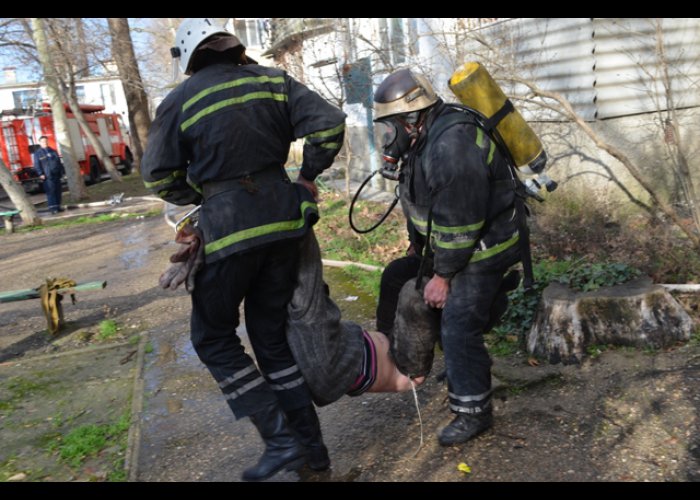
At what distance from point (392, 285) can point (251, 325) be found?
940mm

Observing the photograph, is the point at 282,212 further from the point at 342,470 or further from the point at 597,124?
the point at 597,124

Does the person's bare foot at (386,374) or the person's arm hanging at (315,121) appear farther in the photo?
the person's bare foot at (386,374)

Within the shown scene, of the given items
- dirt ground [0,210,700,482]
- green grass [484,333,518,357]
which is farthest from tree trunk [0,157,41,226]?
green grass [484,333,518,357]

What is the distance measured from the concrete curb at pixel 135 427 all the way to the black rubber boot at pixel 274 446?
736mm

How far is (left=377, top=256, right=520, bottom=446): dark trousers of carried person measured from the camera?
325 cm

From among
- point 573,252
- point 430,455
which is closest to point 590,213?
point 573,252

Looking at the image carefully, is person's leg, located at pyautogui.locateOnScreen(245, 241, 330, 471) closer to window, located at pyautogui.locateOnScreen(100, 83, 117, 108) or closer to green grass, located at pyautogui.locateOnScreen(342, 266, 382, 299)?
green grass, located at pyautogui.locateOnScreen(342, 266, 382, 299)

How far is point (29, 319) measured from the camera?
6902mm

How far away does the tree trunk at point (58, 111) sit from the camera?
658 inches

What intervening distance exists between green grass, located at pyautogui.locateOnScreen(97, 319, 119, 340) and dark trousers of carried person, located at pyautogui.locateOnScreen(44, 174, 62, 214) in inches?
462

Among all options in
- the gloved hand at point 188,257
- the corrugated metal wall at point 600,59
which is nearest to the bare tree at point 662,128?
the corrugated metal wall at point 600,59

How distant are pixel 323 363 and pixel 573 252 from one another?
129 inches

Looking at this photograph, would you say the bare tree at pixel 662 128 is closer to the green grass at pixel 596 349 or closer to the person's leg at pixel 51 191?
the green grass at pixel 596 349

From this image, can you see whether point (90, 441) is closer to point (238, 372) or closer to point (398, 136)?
point (238, 372)
